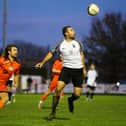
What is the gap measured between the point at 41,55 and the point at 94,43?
24.7 metres

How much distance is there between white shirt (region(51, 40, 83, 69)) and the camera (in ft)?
51.2

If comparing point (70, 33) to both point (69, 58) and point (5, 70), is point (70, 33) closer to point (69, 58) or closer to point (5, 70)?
point (69, 58)

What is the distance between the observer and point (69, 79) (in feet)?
52.0

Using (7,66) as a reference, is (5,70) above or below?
below

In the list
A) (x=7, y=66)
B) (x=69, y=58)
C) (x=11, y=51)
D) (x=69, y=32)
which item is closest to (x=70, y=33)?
(x=69, y=32)

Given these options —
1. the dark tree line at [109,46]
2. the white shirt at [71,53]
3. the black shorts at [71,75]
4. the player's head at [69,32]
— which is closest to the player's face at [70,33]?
the player's head at [69,32]

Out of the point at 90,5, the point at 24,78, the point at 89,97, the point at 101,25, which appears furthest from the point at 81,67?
the point at 101,25

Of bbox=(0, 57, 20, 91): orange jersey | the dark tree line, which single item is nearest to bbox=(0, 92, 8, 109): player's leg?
bbox=(0, 57, 20, 91): orange jersey

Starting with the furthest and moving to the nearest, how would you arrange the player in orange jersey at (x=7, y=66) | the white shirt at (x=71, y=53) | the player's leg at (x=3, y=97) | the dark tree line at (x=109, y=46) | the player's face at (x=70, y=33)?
the dark tree line at (x=109, y=46) → the white shirt at (x=71, y=53) → the player's face at (x=70, y=33) → the player in orange jersey at (x=7, y=66) → the player's leg at (x=3, y=97)

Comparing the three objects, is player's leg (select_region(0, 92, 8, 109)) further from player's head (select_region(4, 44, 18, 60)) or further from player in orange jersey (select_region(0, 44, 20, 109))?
player's head (select_region(4, 44, 18, 60))

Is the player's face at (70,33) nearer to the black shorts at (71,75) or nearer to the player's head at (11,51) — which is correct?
the black shorts at (71,75)

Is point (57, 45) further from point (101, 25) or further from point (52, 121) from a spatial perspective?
point (101, 25)

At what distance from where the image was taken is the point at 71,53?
1561cm

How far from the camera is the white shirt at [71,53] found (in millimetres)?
15594
